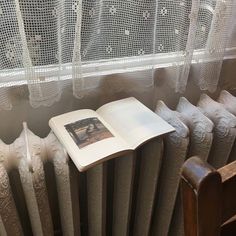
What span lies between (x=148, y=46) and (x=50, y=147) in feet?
1.27

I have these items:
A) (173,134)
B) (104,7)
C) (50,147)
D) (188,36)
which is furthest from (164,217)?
(104,7)

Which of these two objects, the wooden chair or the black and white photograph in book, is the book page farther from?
the wooden chair

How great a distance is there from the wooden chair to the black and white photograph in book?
13.5 inches

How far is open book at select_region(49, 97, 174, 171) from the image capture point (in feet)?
2.27

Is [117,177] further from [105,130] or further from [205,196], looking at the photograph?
[205,196]

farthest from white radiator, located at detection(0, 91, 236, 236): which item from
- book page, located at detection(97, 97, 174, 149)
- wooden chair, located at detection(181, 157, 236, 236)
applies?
wooden chair, located at detection(181, 157, 236, 236)

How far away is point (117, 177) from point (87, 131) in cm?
23

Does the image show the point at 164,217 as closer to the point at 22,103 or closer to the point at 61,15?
the point at 22,103

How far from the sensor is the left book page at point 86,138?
679 mm

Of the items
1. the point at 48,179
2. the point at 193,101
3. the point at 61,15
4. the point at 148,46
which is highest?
the point at 61,15

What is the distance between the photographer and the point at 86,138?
738 mm

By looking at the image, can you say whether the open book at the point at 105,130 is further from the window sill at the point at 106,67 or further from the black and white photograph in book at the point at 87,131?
the window sill at the point at 106,67

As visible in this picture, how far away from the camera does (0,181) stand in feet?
2.34


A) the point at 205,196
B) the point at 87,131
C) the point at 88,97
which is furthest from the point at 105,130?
the point at 205,196
